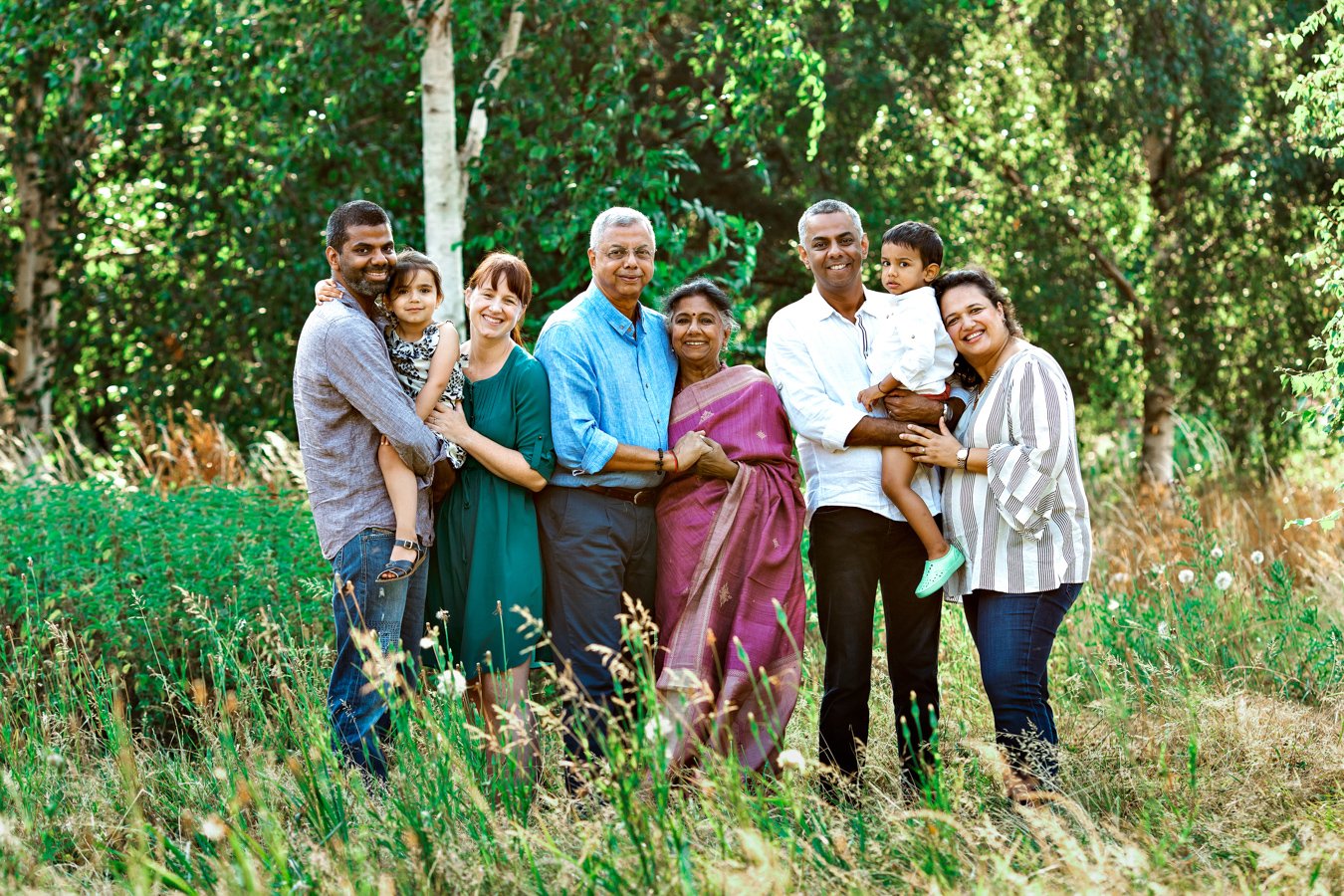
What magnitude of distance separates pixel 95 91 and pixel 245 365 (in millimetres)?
3153

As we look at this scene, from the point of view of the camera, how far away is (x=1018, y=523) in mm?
3771

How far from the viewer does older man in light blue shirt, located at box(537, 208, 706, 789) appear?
4.09 metres

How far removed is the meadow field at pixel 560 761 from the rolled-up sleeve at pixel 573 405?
35.2 inches

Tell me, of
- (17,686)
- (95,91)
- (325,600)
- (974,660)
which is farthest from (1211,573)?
(95,91)

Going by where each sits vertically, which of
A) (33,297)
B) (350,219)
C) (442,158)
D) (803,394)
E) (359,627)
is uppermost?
(442,158)

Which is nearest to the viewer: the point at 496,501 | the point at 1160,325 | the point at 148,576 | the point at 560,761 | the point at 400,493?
the point at 560,761

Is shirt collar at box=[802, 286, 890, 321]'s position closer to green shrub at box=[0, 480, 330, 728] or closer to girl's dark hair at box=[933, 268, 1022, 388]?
girl's dark hair at box=[933, 268, 1022, 388]

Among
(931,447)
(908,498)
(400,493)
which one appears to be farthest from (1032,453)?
(400,493)

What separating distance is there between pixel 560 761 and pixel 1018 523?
59.4 inches

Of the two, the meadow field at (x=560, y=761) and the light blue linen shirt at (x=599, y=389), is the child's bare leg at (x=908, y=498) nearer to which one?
the meadow field at (x=560, y=761)

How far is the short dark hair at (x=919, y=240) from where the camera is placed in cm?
415

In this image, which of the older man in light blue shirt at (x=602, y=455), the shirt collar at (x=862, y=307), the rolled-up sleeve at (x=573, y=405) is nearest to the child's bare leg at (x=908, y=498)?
the shirt collar at (x=862, y=307)

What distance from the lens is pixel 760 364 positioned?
412 inches

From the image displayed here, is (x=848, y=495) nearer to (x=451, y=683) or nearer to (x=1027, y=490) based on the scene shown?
(x=1027, y=490)
